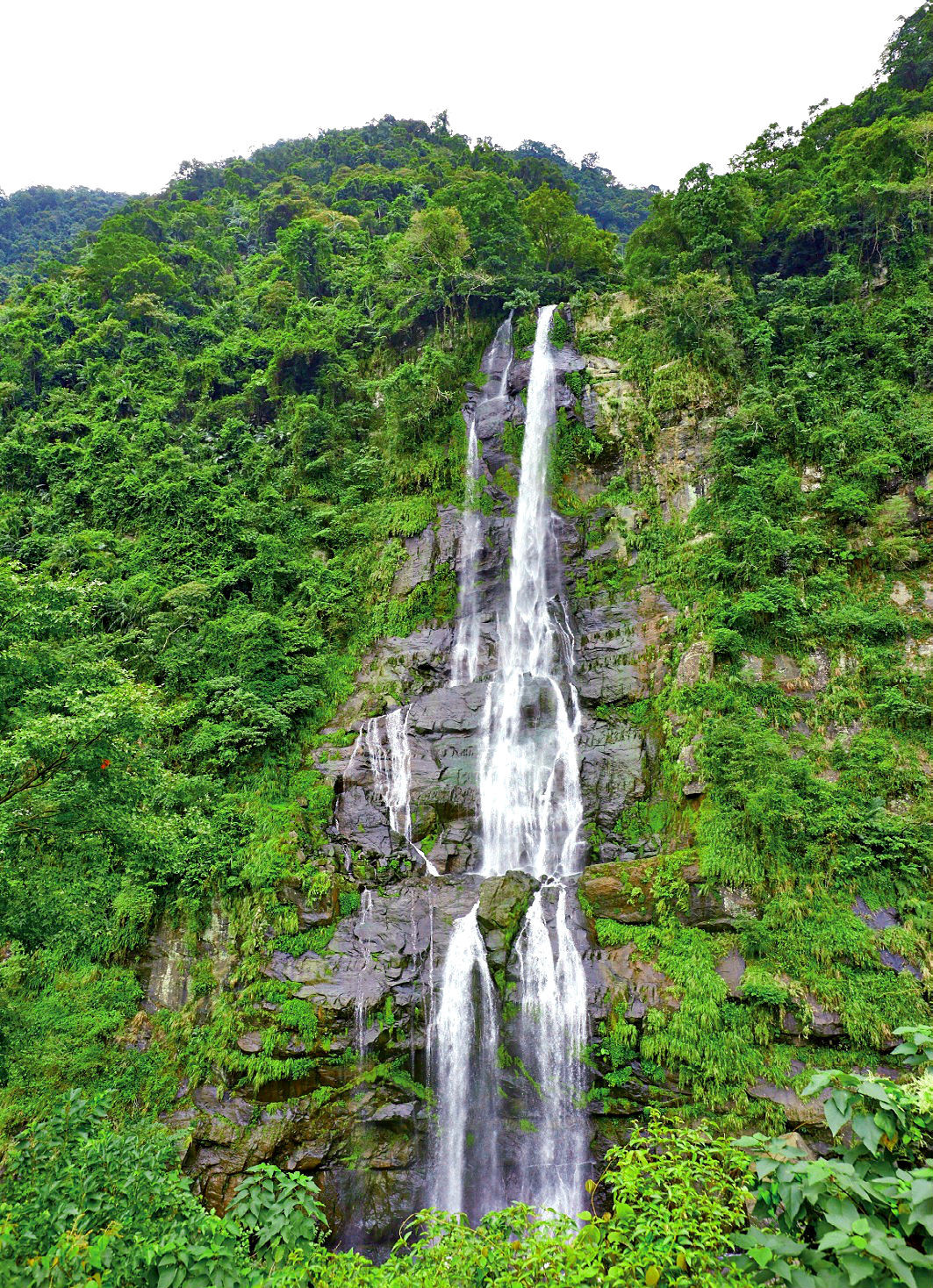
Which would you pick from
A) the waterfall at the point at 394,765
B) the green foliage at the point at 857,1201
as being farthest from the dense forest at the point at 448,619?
the waterfall at the point at 394,765

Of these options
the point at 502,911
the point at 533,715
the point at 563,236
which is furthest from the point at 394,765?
the point at 563,236

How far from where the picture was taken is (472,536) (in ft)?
62.9

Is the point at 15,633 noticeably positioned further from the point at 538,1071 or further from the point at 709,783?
the point at 709,783

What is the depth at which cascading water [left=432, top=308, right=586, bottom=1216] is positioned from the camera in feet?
34.7

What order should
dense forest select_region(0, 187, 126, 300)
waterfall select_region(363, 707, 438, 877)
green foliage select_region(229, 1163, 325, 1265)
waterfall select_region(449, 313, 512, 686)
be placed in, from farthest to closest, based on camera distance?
dense forest select_region(0, 187, 126, 300), waterfall select_region(449, 313, 512, 686), waterfall select_region(363, 707, 438, 877), green foliage select_region(229, 1163, 325, 1265)

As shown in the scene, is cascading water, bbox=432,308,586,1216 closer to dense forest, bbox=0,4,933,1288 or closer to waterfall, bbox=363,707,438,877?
dense forest, bbox=0,4,933,1288

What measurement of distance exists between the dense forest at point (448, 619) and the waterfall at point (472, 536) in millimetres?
546

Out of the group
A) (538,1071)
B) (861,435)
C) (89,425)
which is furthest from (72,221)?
(538,1071)

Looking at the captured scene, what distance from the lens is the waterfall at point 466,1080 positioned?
10586mm

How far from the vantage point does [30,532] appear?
829 inches

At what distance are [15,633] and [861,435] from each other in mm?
16859

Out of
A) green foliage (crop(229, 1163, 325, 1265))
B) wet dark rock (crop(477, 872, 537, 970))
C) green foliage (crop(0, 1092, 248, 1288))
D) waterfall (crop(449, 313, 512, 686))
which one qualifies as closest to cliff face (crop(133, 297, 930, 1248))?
wet dark rock (crop(477, 872, 537, 970))

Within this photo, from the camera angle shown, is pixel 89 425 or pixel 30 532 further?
pixel 89 425

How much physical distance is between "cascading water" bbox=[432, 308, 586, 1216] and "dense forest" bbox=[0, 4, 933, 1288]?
786mm
